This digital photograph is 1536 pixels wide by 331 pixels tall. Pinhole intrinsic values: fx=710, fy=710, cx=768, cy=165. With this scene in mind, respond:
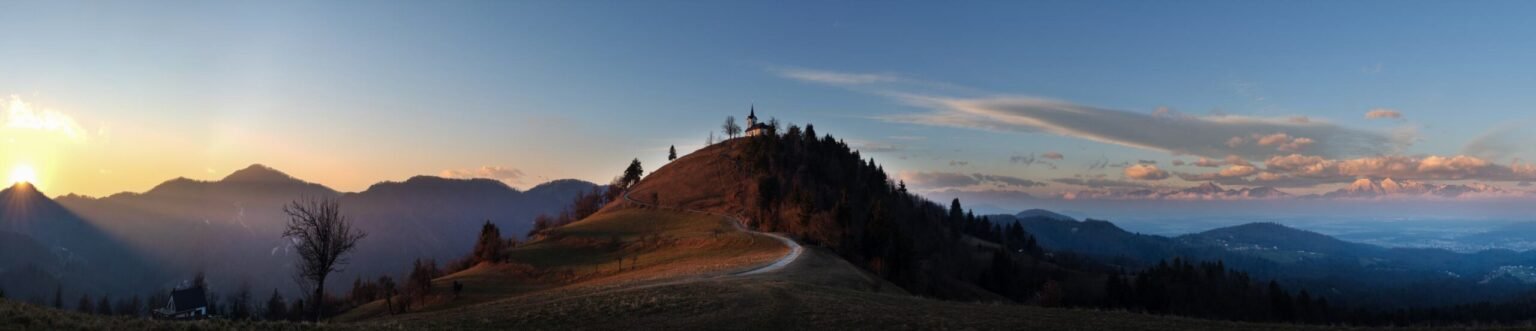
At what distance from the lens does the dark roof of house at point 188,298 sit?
79.4 metres

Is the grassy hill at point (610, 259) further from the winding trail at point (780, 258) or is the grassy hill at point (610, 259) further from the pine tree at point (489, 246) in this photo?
the pine tree at point (489, 246)

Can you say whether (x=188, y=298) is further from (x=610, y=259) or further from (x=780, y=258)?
(x=780, y=258)

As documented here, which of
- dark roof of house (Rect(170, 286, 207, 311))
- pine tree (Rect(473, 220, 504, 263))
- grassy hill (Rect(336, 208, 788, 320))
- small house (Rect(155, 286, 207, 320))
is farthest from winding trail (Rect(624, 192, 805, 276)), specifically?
dark roof of house (Rect(170, 286, 207, 311))

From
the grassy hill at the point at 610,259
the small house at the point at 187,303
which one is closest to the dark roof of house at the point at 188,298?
the small house at the point at 187,303

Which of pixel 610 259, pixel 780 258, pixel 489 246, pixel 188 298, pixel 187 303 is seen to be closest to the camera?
pixel 780 258

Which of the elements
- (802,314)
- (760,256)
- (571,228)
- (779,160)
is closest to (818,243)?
(760,256)

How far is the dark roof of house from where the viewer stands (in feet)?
261

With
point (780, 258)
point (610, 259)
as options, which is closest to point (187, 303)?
point (610, 259)

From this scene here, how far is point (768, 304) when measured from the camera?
30922 millimetres

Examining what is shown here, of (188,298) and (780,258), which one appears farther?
(188,298)

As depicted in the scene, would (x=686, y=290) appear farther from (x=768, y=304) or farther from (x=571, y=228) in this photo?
(x=571, y=228)

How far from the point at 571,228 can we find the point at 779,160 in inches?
2234

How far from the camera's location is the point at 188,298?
266 feet

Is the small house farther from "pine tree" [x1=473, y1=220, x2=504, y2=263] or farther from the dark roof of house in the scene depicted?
"pine tree" [x1=473, y1=220, x2=504, y2=263]
